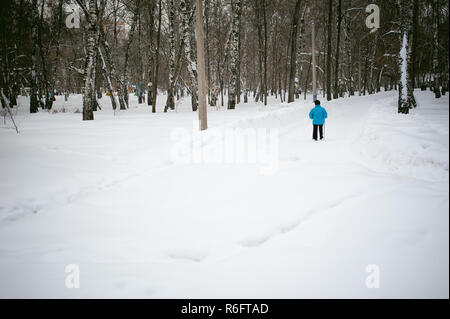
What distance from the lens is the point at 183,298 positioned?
218 centimetres

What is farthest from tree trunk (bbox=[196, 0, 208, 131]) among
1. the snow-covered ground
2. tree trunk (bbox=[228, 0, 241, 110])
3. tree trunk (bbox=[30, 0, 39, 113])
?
tree trunk (bbox=[30, 0, 39, 113])

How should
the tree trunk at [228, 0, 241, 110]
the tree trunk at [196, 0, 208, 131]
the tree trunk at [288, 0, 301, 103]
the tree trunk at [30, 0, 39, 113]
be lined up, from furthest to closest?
1. the tree trunk at [288, 0, 301, 103]
2. the tree trunk at [228, 0, 241, 110]
3. the tree trunk at [30, 0, 39, 113]
4. the tree trunk at [196, 0, 208, 131]

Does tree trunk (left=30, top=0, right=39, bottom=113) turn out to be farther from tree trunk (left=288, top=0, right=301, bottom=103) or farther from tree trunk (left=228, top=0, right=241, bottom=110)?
tree trunk (left=288, top=0, right=301, bottom=103)

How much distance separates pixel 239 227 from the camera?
3.14 meters

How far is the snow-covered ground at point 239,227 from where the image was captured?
2.27 m

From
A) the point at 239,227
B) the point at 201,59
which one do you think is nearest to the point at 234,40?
the point at 201,59

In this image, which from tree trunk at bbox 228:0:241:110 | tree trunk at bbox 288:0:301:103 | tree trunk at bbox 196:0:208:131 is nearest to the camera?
tree trunk at bbox 196:0:208:131

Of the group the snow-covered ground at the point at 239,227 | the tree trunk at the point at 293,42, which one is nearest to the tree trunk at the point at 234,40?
the tree trunk at the point at 293,42

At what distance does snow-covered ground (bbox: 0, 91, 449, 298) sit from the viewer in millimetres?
2266

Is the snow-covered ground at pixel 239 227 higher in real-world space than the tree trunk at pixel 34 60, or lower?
lower

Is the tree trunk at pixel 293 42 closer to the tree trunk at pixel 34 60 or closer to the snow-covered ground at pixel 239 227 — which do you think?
the snow-covered ground at pixel 239 227

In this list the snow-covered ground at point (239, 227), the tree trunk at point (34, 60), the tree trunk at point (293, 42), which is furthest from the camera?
the tree trunk at point (293, 42)

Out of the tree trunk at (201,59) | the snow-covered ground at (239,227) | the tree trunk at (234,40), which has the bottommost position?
the snow-covered ground at (239,227)

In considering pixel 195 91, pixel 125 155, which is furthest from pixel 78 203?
pixel 195 91
